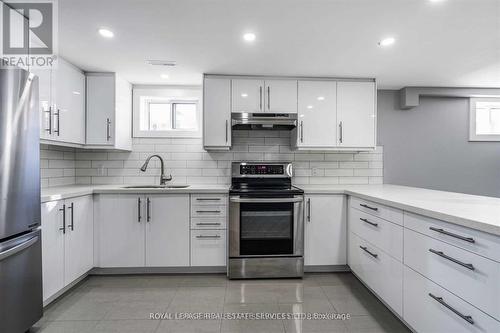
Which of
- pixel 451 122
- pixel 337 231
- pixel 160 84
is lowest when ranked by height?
pixel 337 231

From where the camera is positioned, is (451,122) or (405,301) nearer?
(405,301)

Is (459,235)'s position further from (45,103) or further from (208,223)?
(45,103)

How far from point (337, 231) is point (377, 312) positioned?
2.84ft

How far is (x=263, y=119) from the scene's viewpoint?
284 cm

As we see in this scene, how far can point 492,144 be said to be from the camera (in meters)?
3.46

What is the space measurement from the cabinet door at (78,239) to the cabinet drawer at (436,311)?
270cm

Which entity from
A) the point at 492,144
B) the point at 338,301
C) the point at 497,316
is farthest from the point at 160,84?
the point at 492,144

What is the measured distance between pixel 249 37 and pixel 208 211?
5.62 ft

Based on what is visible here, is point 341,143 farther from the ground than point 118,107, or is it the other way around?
point 118,107

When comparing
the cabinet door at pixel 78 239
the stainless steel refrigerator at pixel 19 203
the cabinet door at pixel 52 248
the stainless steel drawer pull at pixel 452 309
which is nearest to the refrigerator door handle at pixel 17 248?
the stainless steel refrigerator at pixel 19 203

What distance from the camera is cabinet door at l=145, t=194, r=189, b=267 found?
8.82 ft

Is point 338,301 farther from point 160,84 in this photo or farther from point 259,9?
point 160,84
